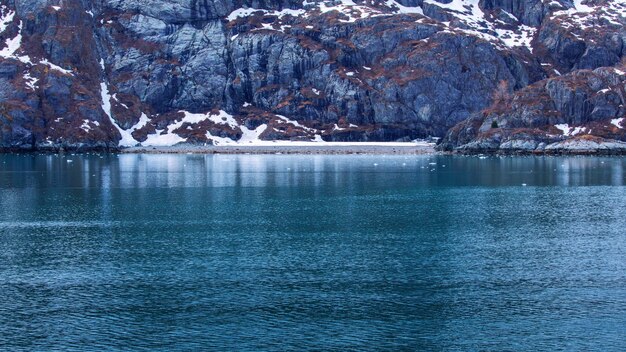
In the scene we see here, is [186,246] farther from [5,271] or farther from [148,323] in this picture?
[148,323]

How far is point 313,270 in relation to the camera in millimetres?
57125

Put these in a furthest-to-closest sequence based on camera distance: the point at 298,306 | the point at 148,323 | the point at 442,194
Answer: the point at 442,194 < the point at 298,306 < the point at 148,323

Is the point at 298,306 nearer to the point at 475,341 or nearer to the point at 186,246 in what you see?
the point at 475,341

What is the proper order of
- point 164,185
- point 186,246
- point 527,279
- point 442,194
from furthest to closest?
point 164,185 < point 442,194 < point 186,246 < point 527,279

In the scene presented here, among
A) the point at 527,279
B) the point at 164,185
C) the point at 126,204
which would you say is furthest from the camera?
the point at 164,185

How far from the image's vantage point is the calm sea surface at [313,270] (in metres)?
41.4

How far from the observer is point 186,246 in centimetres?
6731

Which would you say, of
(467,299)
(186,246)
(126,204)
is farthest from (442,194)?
(467,299)

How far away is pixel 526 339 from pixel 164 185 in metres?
94.2

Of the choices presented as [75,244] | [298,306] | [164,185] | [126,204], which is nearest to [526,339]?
[298,306]

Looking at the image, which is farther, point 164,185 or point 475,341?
point 164,185

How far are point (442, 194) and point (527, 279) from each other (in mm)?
57911

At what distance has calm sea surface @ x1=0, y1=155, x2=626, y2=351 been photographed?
136 feet

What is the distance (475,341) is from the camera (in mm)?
40156
